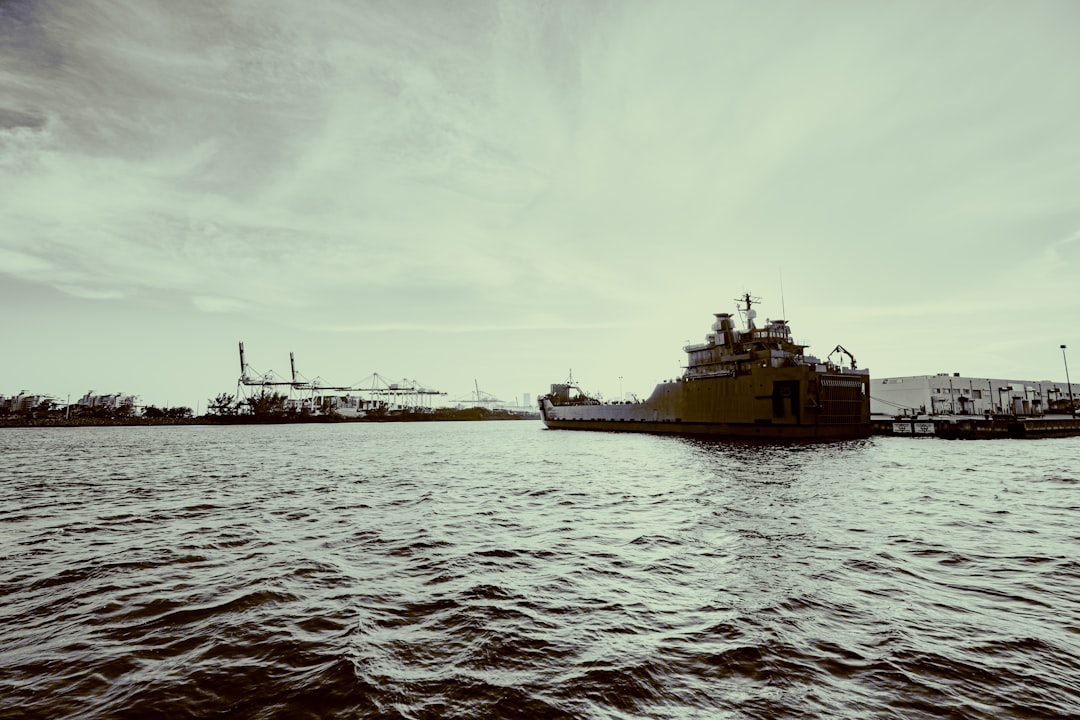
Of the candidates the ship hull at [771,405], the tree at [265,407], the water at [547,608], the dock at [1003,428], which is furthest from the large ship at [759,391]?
the tree at [265,407]

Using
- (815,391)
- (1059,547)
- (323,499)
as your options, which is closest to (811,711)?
(1059,547)

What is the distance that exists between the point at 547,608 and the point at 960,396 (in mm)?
108294

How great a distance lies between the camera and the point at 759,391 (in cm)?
4838

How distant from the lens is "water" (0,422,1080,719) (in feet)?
16.8

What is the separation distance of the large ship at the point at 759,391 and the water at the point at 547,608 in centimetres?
2948

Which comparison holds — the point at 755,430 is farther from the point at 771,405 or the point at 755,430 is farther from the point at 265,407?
the point at 265,407

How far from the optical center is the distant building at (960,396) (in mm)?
82938

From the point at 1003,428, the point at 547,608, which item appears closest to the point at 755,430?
the point at 1003,428

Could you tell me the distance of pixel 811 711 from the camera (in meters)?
4.79

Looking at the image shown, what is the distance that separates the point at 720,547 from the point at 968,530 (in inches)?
288

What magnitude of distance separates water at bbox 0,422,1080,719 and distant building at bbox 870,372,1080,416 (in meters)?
81.7

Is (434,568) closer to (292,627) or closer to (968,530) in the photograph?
(292,627)

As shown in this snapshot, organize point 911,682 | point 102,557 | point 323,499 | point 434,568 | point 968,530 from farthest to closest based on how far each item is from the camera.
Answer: point 323,499 → point 968,530 → point 102,557 → point 434,568 → point 911,682

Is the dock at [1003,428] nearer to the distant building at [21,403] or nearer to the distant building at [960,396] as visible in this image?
the distant building at [960,396]
